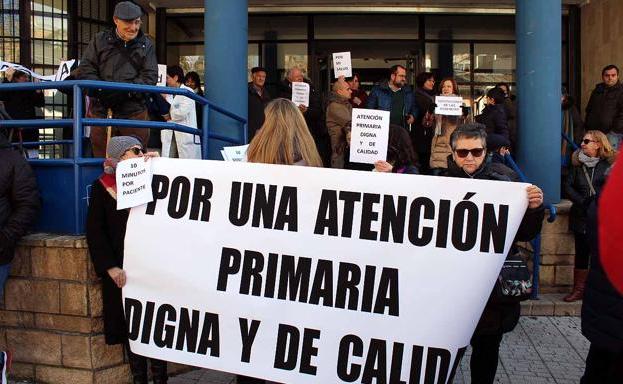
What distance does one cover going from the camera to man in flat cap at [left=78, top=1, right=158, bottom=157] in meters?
5.09

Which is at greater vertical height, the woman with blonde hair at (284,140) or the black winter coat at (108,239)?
the woman with blonde hair at (284,140)

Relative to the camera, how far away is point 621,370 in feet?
6.65

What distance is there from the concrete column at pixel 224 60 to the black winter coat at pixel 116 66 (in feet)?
4.33

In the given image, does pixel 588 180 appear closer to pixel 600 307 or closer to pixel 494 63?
pixel 600 307

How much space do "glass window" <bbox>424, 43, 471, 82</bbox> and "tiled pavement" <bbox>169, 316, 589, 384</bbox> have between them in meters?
7.69

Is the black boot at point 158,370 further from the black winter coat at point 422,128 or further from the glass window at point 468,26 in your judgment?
the glass window at point 468,26

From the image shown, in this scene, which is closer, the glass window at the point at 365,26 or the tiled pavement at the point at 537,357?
the tiled pavement at the point at 537,357

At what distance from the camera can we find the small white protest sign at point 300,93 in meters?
7.71

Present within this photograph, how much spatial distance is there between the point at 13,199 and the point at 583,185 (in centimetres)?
495

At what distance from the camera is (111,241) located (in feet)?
12.5

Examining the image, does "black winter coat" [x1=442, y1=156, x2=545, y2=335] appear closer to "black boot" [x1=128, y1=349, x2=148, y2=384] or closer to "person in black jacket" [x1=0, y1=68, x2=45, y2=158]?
"black boot" [x1=128, y1=349, x2=148, y2=384]

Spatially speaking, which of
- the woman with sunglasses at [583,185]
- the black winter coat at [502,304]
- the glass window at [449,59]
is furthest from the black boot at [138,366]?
the glass window at [449,59]

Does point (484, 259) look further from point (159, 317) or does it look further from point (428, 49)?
point (428, 49)

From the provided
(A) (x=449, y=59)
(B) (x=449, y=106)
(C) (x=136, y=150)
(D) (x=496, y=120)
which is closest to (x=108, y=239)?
(C) (x=136, y=150)
